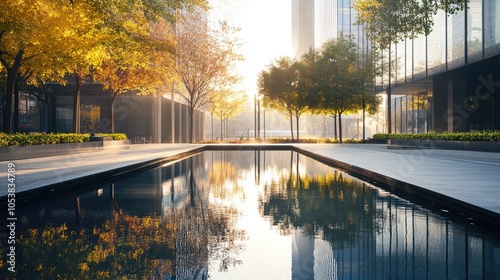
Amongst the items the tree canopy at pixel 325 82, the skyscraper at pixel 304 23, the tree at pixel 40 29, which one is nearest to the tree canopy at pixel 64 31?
the tree at pixel 40 29

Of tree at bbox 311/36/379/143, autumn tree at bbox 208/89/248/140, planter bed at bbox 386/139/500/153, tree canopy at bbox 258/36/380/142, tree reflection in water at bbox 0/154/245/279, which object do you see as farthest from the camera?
autumn tree at bbox 208/89/248/140

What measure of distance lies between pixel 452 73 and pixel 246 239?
95.2 ft

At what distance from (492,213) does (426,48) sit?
3070 centimetres

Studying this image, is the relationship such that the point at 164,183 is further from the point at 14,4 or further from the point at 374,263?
the point at 14,4

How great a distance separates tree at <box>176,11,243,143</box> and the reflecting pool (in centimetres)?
3501

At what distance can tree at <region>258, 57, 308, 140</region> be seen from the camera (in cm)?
4773

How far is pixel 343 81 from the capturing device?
44.3 metres

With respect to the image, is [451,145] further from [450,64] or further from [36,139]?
[36,139]

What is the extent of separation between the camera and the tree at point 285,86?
47731 millimetres

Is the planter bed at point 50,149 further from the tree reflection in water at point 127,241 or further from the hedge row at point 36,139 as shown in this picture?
the tree reflection in water at point 127,241

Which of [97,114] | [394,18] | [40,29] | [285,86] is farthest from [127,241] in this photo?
[97,114]

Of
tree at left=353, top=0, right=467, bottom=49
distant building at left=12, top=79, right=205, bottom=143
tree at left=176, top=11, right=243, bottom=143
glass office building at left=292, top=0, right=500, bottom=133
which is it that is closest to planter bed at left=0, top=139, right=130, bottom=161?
tree at left=176, top=11, right=243, bottom=143

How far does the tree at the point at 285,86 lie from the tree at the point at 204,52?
4.86 metres

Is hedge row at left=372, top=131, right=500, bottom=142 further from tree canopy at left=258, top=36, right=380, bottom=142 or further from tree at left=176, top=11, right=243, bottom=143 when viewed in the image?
tree at left=176, top=11, right=243, bottom=143
